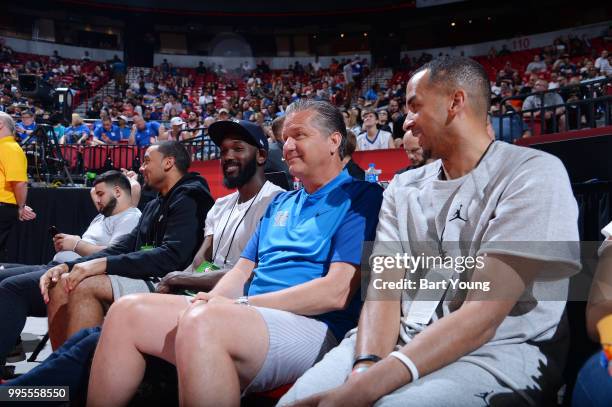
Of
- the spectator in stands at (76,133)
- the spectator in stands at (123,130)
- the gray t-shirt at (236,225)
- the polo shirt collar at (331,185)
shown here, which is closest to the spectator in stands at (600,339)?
the polo shirt collar at (331,185)

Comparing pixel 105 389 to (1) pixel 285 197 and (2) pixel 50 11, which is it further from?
(2) pixel 50 11

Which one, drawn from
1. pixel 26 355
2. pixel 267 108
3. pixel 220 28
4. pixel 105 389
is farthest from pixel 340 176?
pixel 220 28

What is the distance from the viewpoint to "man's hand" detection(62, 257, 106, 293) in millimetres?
2666

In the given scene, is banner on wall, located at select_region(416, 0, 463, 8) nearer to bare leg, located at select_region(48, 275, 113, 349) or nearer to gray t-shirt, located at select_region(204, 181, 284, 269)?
gray t-shirt, located at select_region(204, 181, 284, 269)

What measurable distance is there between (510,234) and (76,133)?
1133 centimetres

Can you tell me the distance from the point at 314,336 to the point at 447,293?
1.55 feet

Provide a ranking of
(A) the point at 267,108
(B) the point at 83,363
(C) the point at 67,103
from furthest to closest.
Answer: (A) the point at 267,108, (C) the point at 67,103, (B) the point at 83,363

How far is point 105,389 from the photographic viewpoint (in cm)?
179

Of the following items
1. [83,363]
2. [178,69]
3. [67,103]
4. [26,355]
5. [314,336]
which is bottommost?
[26,355]

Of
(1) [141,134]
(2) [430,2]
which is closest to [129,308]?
(1) [141,134]

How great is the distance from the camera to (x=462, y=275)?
5.13 feet

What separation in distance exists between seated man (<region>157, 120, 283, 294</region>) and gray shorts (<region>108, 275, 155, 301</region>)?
0.78 ft

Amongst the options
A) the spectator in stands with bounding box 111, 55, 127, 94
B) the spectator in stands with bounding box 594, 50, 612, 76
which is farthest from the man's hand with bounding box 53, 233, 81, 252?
the spectator in stands with bounding box 111, 55, 127, 94

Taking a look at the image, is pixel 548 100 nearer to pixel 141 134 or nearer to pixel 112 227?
pixel 112 227
